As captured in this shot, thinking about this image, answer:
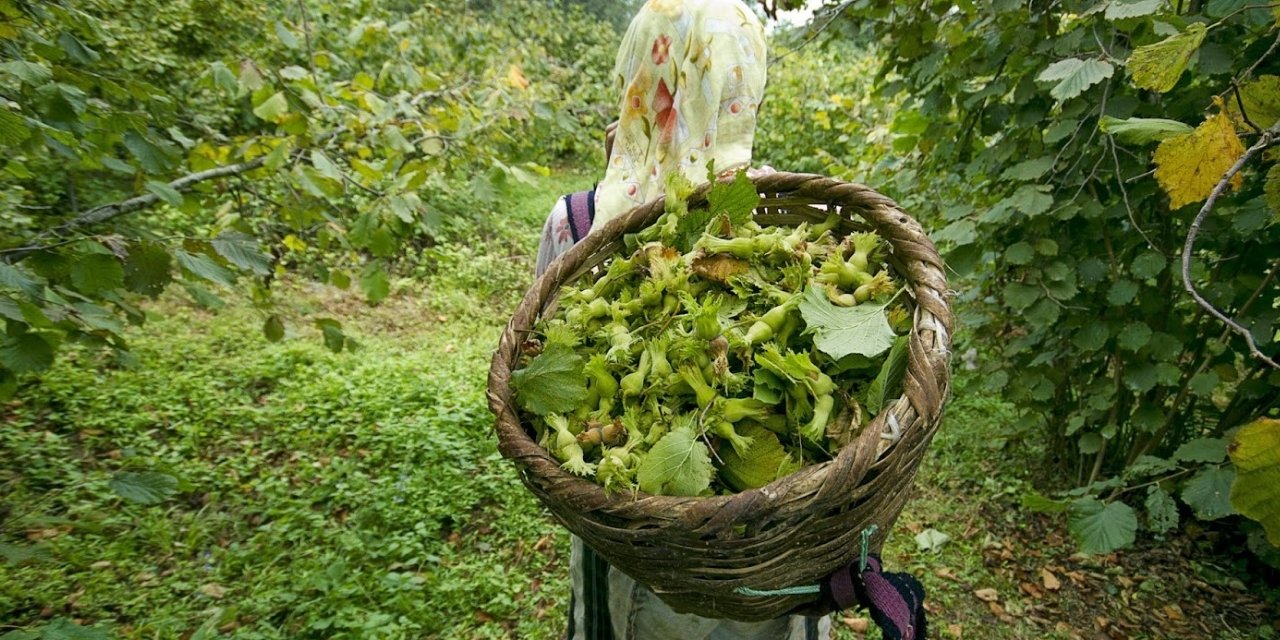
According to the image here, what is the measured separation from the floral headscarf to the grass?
1.40 m

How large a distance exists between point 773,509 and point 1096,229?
7.00ft

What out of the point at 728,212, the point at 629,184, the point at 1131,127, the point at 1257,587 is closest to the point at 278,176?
the point at 629,184

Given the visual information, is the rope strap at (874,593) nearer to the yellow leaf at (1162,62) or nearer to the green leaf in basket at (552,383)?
the green leaf in basket at (552,383)

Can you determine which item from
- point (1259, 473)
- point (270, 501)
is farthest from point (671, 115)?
point (270, 501)

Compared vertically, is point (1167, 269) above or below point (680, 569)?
below

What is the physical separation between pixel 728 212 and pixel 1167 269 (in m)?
1.97

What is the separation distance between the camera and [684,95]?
5.32 feet

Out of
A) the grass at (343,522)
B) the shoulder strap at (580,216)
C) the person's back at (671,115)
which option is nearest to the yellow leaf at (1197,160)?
the person's back at (671,115)

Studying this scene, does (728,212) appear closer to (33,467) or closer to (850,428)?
(850,428)

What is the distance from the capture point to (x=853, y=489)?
883 millimetres

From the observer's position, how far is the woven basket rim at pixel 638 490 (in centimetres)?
88

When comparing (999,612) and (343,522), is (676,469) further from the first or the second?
(343,522)

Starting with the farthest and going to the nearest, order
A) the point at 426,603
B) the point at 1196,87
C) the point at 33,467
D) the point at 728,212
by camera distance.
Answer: the point at 33,467 < the point at 426,603 < the point at 1196,87 < the point at 728,212

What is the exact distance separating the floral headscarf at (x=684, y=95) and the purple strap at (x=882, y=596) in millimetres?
986
